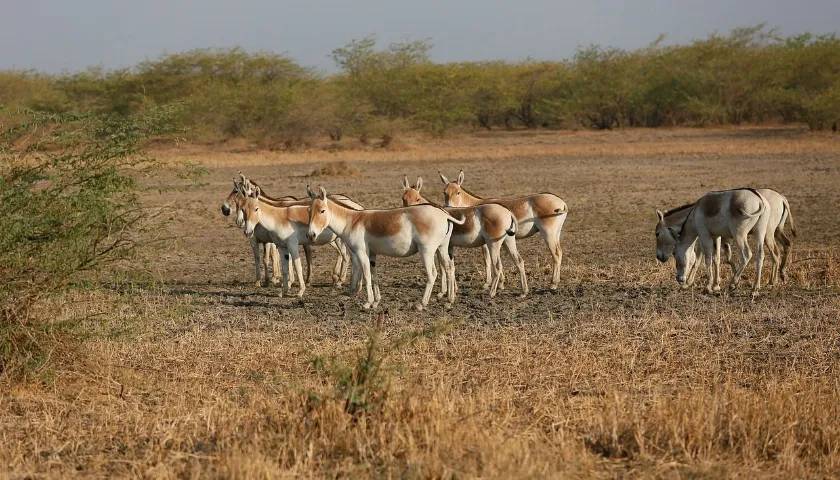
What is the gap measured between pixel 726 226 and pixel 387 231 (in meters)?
4.68

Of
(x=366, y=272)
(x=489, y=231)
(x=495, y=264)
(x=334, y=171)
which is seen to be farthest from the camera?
(x=334, y=171)

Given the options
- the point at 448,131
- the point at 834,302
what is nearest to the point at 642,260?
the point at 834,302

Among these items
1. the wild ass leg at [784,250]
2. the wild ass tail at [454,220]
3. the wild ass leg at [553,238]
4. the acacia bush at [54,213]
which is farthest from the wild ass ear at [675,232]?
the acacia bush at [54,213]

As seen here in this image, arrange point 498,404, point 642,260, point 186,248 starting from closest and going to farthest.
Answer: point 498,404
point 642,260
point 186,248

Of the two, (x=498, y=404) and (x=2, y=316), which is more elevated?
(x=2, y=316)

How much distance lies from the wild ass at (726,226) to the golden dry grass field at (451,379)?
48 cm

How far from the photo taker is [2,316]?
30.4 ft

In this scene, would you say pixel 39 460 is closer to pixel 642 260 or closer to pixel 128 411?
pixel 128 411

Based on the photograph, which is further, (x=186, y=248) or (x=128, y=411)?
(x=186, y=248)

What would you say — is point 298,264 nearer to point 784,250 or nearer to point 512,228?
point 512,228

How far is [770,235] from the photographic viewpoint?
587 inches

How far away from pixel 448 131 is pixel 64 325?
45035 millimetres

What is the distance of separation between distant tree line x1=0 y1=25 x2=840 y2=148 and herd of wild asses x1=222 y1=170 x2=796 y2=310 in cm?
3238

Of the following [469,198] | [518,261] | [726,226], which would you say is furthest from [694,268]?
[469,198]
